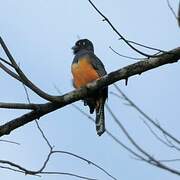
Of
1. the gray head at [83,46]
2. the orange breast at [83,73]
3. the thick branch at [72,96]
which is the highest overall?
the gray head at [83,46]

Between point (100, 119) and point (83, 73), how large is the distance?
4.42 ft

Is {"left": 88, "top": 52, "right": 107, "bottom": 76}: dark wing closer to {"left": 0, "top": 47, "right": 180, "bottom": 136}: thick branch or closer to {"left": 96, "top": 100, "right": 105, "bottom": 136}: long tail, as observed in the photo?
{"left": 96, "top": 100, "right": 105, "bottom": 136}: long tail

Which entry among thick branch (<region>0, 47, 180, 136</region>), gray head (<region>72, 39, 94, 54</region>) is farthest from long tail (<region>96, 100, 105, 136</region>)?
gray head (<region>72, 39, 94, 54</region>)

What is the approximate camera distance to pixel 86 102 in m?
7.92

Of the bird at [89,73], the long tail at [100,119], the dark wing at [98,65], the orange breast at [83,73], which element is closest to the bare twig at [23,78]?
the long tail at [100,119]

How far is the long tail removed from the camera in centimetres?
677

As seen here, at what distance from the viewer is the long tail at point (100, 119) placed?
6766 millimetres

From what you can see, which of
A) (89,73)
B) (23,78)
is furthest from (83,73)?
(23,78)

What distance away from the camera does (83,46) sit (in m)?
10.0

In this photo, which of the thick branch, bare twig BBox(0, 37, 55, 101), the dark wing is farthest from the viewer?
the dark wing

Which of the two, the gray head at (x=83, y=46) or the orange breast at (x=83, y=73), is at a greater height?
the gray head at (x=83, y=46)

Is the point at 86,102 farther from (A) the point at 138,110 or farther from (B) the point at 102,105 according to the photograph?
(A) the point at 138,110

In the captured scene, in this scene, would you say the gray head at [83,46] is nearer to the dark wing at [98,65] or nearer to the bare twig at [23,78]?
the dark wing at [98,65]

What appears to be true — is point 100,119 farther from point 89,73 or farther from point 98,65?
point 98,65
